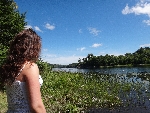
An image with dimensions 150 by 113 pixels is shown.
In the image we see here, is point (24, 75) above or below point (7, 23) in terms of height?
below

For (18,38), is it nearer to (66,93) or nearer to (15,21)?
(66,93)

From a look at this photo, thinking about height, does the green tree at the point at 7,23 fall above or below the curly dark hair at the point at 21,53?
above

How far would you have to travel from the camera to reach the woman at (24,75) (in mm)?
2623

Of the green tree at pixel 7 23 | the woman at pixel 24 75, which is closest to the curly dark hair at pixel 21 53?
the woman at pixel 24 75

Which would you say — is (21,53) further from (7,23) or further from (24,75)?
(7,23)

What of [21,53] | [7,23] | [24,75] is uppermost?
[7,23]

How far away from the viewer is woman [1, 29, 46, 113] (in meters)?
2.62

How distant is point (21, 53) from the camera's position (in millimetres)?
2900

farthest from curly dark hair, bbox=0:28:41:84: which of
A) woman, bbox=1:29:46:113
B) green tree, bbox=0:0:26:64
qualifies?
green tree, bbox=0:0:26:64

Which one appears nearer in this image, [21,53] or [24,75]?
[24,75]

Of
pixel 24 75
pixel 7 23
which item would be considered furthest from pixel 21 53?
pixel 7 23

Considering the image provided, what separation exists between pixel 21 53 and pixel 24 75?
1.12 feet

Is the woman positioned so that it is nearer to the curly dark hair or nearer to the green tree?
the curly dark hair

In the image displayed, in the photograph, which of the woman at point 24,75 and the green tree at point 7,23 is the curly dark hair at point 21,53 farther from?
the green tree at point 7,23
